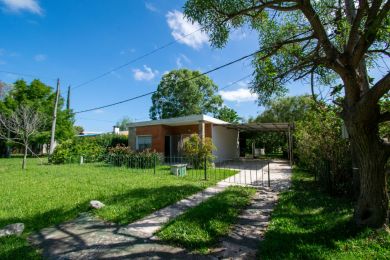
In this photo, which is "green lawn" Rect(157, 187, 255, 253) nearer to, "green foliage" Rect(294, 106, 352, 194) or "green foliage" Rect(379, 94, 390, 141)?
"green foliage" Rect(294, 106, 352, 194)

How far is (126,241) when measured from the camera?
4.48 m

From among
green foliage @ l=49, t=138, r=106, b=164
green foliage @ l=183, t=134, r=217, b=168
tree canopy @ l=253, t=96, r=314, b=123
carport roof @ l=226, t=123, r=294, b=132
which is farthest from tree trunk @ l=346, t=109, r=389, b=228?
tree canopy @ l=253, t=96, r=314, b=123

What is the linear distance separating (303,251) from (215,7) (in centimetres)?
494

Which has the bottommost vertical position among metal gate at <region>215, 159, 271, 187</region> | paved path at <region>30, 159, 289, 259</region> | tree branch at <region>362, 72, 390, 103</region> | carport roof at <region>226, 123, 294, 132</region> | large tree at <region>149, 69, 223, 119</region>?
paved path at <region>30, 159, 289, 259</region>

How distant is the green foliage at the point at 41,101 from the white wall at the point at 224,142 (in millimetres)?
19312

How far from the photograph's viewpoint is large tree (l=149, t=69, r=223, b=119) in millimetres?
35156

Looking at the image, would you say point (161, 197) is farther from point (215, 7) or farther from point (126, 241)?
point (215, 7)

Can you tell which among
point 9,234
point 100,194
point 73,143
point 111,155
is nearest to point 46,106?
point 73,143

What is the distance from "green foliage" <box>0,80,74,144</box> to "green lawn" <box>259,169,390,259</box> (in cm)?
2860

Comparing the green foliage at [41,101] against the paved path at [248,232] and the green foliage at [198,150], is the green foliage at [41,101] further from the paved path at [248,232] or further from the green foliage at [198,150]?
the paved path at [248,232]

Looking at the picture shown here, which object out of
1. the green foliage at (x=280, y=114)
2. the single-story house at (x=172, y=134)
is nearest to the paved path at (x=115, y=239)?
the single-story house at (x=172, y=134)

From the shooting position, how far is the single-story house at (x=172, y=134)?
18.8 m

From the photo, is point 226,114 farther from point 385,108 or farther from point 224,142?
point 385,108

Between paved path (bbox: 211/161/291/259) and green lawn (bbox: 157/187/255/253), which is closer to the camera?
paved path (bbox: 211/161/291/259)
